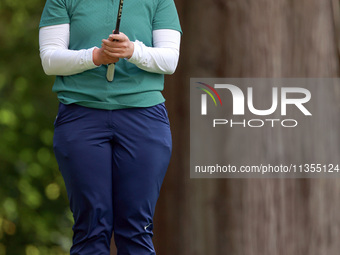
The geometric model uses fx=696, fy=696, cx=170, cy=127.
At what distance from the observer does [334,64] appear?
3.42 m

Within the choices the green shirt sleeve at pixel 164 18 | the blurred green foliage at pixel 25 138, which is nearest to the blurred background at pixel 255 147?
the green shirt sleeve at pixel 164 18

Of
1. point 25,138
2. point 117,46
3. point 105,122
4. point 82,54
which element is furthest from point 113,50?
point 25,138

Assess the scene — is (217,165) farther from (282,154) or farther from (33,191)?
(33,191)

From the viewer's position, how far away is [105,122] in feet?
8.27

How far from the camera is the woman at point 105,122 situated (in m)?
2.53

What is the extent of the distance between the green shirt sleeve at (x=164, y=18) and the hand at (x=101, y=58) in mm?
266

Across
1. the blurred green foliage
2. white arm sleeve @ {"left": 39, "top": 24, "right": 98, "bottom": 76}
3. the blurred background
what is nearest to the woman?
white arm sleeve @ {"left": 39, "top": 24, "right": 98, "bottom": 76}

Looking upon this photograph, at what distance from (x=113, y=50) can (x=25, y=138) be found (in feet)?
11.1

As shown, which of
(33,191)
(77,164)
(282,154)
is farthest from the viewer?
(33,191)

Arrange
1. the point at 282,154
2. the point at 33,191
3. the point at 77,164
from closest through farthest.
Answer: the point at 77,164 → the point at 282,154 → the point at 33,191

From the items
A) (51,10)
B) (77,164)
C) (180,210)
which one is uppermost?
(51,10)

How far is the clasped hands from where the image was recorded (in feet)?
7.96

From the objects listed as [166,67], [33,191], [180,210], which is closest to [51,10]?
[166,67]

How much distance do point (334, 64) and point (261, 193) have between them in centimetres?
73
